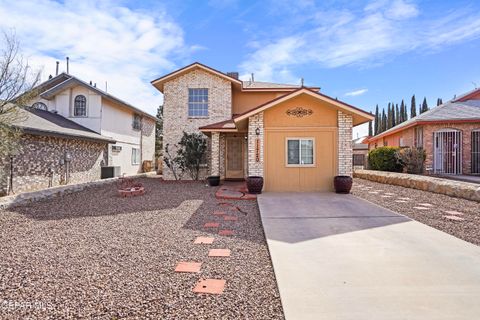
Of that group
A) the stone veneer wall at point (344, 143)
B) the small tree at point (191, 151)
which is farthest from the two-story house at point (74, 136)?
the stone veneer wall at point (344, 143)

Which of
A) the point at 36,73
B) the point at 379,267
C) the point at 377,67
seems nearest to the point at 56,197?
the point at 36,73

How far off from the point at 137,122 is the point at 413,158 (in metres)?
19.1

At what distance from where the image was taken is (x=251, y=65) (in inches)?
787

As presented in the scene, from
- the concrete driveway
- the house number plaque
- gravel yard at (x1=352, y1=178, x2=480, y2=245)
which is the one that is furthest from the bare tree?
gravel yard at (x1=352, y1=178, x2=480, y2=245)

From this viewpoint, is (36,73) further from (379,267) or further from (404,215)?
(404,215)

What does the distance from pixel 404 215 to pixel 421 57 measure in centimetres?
1253

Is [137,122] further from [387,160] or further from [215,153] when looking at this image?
[387,160]

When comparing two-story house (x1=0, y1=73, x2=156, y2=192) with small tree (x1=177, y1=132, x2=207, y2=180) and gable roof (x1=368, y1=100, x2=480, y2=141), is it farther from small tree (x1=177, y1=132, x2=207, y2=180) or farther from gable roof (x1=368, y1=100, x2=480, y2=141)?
gable roof (x1=368, y1=100, x2=480, y2=141)

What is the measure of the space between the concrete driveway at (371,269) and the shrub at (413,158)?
10791 millimetres

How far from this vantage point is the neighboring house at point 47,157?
1002 cm

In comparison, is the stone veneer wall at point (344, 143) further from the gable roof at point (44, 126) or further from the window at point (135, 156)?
the window at point (135, 156)

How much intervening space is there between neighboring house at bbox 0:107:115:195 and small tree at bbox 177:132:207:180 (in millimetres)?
4785

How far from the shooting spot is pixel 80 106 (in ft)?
54.4

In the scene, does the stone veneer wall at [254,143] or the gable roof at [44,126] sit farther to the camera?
the stone veneer wall at [254,143]
